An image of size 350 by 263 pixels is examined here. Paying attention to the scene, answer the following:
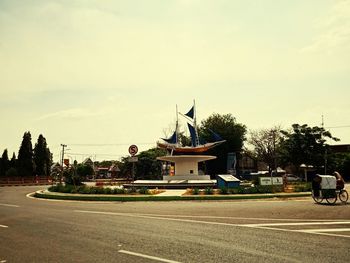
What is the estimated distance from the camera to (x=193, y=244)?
28.8ft

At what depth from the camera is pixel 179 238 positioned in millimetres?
9617

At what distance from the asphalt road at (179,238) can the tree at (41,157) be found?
68790 millimetres

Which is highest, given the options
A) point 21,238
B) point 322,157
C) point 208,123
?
point 208,123

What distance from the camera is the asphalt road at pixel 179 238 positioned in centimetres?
760

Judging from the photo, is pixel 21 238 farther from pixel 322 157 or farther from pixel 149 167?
pixel 149 167

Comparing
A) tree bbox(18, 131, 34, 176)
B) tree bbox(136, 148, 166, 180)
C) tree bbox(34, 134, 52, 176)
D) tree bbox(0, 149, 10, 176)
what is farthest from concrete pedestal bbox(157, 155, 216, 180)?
tree bbox(0, 149, 10, 176)

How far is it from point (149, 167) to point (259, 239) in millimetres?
79568

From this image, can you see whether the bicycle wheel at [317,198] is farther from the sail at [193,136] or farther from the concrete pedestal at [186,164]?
the sail at [193,136]

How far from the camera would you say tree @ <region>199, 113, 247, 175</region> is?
258ft

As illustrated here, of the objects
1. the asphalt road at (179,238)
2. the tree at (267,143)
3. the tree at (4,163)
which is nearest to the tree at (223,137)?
the tree at (267,143)

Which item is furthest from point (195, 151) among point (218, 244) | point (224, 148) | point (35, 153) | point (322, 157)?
point (35, 153)

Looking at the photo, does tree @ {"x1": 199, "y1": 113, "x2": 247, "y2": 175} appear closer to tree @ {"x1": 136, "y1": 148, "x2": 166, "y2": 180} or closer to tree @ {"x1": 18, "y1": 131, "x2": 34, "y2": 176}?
tree @ {"x1": 136, "y1": 148, "x2": 166, "y2": 180}

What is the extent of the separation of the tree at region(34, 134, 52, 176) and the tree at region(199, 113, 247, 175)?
36.6 metres

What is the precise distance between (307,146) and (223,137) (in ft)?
75.1
